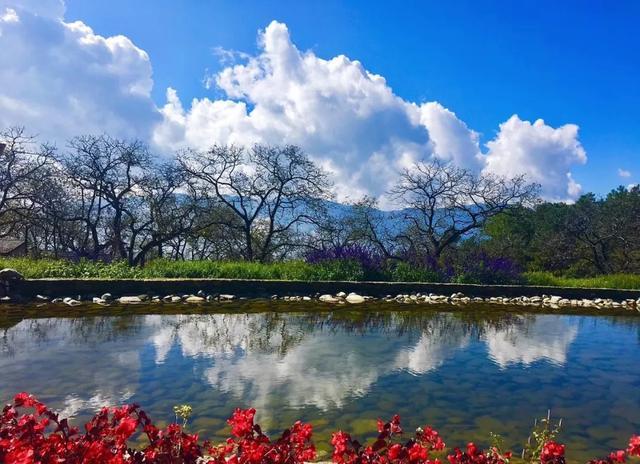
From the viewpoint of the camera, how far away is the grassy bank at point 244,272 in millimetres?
12945

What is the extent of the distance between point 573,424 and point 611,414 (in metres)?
0.65

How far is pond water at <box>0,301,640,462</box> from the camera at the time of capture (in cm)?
437

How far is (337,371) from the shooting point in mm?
5848

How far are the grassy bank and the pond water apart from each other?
12.5 feet

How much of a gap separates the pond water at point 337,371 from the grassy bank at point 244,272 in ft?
12.5

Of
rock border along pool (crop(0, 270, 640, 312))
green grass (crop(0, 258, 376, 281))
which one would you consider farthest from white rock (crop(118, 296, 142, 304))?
green grass (crop(0, 258, 376, 281))

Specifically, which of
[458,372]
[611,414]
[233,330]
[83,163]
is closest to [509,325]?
[458,372]

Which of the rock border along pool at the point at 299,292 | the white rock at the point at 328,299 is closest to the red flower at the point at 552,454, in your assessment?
the rock border along pool at the point at 299,292

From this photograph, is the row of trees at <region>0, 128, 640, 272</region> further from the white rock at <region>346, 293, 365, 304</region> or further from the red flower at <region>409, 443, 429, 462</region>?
the red flower at <region>409, 443, 429, 462</region>

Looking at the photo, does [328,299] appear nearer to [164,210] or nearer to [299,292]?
[299,292]

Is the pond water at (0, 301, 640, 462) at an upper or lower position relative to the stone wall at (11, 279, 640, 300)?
lower

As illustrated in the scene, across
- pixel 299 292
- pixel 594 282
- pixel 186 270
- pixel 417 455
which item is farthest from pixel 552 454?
pixel 594 282

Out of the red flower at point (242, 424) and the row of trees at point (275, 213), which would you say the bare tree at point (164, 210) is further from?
the red flower at point (242, 424)

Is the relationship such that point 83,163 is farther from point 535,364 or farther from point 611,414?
point 611,414
